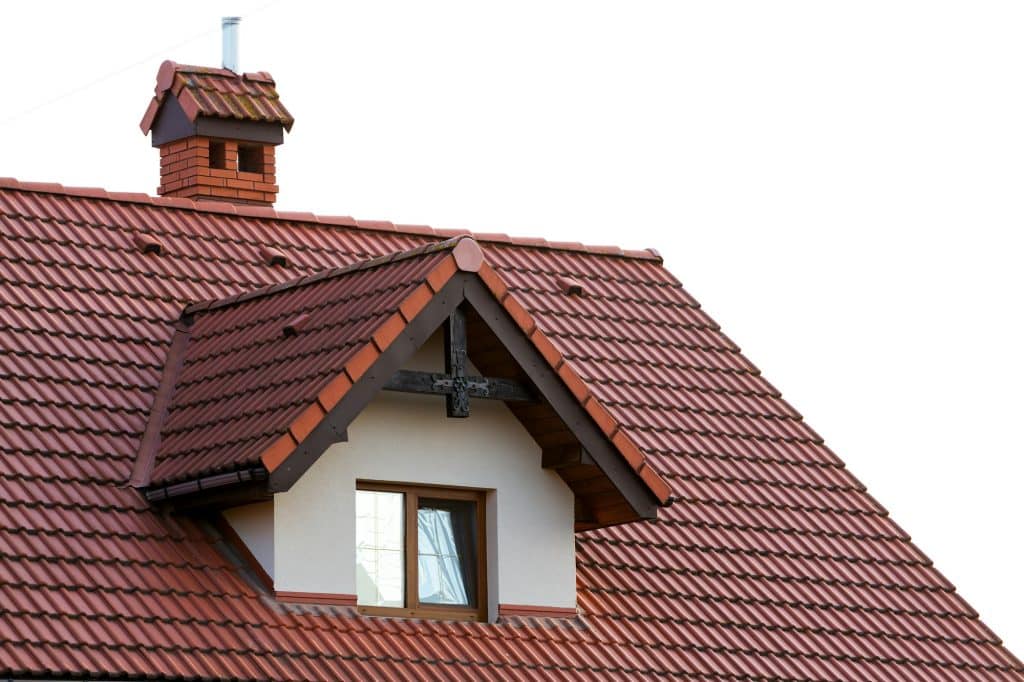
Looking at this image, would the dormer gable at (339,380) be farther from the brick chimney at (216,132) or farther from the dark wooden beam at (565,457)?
the brick chimney at (216,132)

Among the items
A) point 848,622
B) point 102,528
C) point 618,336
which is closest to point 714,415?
point 618,336

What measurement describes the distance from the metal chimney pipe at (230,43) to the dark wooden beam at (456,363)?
6412 mm

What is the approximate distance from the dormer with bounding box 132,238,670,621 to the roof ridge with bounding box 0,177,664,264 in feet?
5.88

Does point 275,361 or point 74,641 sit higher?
point 275,361

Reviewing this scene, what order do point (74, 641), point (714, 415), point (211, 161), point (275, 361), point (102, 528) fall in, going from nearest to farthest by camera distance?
point (74, 641) → point (102, 528) → point (275, 361) → point (714, 415) → point (211, 161)

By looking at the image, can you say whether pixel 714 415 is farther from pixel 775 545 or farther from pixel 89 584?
pixel 89 584

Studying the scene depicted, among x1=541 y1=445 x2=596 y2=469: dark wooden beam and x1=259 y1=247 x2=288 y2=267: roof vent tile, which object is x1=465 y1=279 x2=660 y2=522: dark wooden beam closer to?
x1=541 y1=445 x2=596 y2=469: dark wooden beam

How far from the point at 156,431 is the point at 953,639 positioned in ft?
21.5

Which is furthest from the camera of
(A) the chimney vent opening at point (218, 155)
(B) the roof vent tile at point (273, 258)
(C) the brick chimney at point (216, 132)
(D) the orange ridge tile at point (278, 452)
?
(A) the chimney vent opening at point (218, 155)

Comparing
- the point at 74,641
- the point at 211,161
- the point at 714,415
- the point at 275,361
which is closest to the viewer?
the point at 74,641

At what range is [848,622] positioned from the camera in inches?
706

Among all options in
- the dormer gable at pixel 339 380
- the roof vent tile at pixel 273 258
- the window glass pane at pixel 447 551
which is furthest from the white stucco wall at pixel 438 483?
the roof vent tile at pixel 273 258

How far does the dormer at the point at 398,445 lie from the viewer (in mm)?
15250

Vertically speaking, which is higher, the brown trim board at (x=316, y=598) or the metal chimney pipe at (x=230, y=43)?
the metal chimney pipe at (x=230, y=43)
